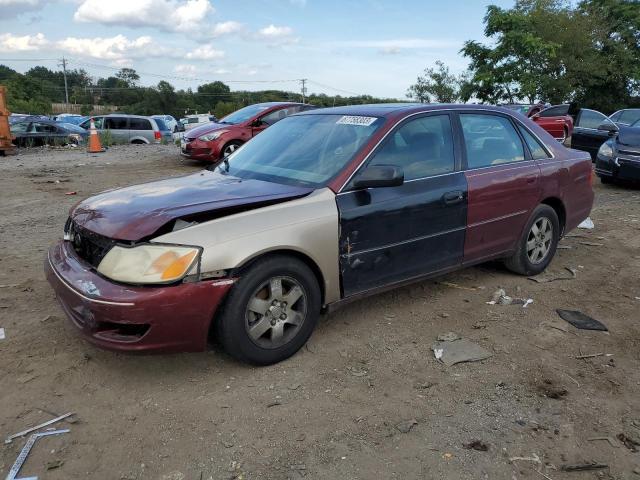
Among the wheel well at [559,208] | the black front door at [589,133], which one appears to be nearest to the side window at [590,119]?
the black front door at [589,133]

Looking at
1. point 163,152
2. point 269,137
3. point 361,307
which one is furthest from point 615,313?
point 163,152

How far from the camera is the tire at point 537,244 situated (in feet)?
16.0

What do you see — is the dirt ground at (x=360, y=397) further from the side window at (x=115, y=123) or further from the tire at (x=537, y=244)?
the side window at (x=115, y=123)

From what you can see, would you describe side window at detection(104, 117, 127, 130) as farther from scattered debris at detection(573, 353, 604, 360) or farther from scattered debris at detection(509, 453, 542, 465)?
scattered debris at detection(509, 453, 542, 465)

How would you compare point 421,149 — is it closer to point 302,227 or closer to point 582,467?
point 302,227

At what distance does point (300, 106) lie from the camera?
12891 mm

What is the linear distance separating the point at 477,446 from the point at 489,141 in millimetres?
2786

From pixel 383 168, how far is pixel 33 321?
9.13 ft

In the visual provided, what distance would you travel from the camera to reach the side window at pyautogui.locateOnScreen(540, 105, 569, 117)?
16.6m

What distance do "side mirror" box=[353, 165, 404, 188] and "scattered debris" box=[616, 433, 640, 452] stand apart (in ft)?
6.36

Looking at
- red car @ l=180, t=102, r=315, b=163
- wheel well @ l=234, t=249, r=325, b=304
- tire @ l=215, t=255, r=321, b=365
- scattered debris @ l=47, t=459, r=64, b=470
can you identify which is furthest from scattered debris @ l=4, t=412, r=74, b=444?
red car @ l=180, t=102, r=315, b=163

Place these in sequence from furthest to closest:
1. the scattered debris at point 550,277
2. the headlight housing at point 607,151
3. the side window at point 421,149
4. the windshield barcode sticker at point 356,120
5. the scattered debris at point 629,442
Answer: the headlight housing at point 607,151 → the scattered debris at point 550,277 → the windshield barcode sticker at point 356,120 → the side window at point 421,149 → the scattered debris at point 629,442

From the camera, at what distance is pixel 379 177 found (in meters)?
3.54

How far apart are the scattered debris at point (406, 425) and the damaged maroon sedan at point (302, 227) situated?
Result: 897mm
